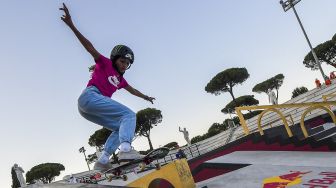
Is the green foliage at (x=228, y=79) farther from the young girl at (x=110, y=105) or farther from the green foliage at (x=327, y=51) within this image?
the young girl at (x=110, y=105)

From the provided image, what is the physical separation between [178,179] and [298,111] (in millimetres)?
25624

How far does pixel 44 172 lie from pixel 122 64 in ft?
218

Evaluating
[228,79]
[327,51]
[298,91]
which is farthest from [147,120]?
[327,51]

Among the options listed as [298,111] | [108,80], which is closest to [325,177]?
[108,80]

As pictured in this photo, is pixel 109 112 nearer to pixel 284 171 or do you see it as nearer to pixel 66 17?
pixel 66 17

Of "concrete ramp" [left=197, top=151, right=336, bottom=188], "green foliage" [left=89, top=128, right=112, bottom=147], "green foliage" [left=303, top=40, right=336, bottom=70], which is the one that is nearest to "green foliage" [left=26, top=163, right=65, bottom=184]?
"green foliage" [left=89, top=128, right=112, bottom=147]

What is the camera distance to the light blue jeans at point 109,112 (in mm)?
4457

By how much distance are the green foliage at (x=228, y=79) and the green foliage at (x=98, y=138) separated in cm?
2254

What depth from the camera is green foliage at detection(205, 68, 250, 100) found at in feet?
A: 209

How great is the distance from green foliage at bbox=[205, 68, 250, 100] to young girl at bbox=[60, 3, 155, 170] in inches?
2356

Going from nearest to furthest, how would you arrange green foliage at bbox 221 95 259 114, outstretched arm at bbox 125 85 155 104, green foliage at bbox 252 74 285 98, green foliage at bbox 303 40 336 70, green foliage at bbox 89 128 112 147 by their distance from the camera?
outstretched arm at bbox 125 85 155 104 < green foliage at bbox 303 40 336 70 < green foliage at bbox 89 128 112 147 < green foliage at bbox 221 95 259 114 < green foliage at bbox 252 74 285 98

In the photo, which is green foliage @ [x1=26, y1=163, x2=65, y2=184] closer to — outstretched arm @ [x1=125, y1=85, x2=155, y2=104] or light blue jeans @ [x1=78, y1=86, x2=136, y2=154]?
outstretched arm @ [x1=125, y1=85, x2=155, y2=104]

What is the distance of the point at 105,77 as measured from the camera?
4637 mm

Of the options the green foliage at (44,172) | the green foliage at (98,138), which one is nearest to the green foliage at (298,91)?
the green foliage at (98,138)
